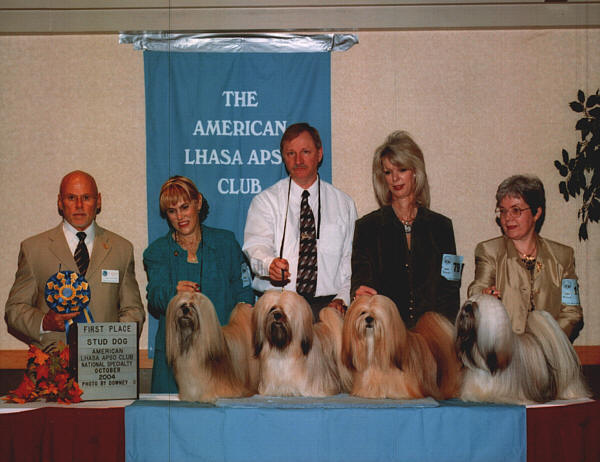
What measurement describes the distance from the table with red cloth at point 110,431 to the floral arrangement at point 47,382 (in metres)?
0.09

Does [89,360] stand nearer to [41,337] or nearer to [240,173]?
[41,337]

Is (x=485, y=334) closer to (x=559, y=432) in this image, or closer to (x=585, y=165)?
(x=559, y=432)

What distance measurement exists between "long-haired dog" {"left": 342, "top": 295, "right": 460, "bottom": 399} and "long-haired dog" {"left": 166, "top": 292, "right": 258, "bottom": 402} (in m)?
0.56

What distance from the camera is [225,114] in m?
4.45

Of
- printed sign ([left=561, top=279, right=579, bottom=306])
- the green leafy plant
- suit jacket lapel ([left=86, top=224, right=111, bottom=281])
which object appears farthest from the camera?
the green leafy plant

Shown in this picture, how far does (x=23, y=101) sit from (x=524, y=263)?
3.56 metres

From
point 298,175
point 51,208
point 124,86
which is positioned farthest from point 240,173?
point 51,208

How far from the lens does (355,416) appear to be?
3096 mm

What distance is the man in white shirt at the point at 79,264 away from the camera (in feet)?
12.6

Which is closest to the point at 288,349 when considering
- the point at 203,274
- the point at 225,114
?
the point at 203,274

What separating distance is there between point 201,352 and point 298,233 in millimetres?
1149

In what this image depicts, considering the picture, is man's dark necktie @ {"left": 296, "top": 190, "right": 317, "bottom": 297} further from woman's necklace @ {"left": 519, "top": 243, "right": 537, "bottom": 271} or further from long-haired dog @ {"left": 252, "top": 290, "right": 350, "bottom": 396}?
woman's necklace @ {"left": 519, "top": 243, "right": 537, "bottom": 271}

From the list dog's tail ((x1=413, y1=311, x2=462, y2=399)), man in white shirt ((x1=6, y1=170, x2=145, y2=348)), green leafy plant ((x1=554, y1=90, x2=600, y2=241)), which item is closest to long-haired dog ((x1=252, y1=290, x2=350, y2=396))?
dog's tail ((x1=413, y1=311, x2=462, y2=399))

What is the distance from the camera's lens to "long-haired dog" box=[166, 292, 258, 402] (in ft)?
10.2
